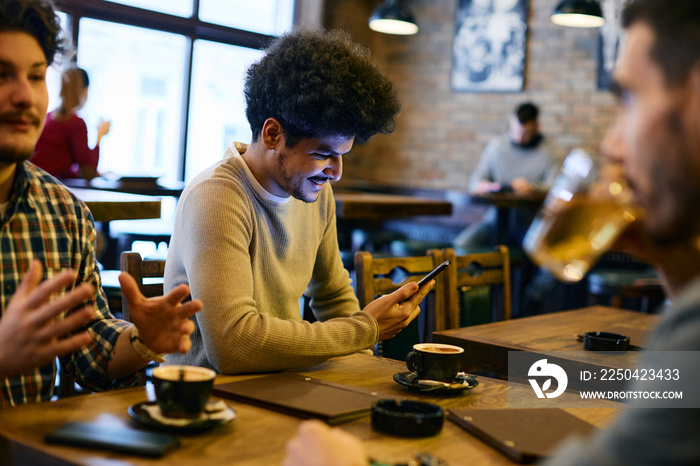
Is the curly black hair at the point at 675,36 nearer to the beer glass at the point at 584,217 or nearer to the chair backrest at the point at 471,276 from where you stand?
the beer glass at the point at 584,217

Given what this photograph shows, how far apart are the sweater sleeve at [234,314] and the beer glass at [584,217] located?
690 mm

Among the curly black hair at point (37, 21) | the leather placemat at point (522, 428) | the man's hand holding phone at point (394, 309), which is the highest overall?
the curly black hair at point (37, 21)

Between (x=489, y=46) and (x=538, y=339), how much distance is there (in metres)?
5.15

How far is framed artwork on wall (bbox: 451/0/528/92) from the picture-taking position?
6395mm

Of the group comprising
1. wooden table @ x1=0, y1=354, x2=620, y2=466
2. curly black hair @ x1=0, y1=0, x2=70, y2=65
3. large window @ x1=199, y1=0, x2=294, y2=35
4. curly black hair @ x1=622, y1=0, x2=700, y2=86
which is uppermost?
large window @ x1=199, y1=0, x2=294, y2=35

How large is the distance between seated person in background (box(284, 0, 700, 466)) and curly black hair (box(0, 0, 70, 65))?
0.85 metres

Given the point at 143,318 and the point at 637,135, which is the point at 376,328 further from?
the point at 637,135

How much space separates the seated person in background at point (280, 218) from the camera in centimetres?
144

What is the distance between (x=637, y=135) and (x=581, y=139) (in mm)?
5586

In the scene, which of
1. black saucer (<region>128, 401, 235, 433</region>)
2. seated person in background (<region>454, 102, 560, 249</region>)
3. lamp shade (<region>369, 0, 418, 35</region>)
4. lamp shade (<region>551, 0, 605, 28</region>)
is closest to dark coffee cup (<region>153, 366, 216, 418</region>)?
black saucer (<region>128, 401, 235, 433</region>)

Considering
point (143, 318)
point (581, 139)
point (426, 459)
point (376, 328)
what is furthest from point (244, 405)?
point (581, 139)

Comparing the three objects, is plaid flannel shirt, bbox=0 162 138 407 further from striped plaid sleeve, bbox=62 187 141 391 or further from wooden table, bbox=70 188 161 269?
wooden table, bbox=70 188 161 269

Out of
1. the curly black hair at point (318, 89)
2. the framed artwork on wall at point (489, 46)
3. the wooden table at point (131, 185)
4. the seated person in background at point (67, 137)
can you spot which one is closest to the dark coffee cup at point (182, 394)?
the curly black hair at point (318, 89)

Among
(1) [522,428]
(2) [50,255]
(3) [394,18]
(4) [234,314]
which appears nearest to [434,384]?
(1) [522,428]
